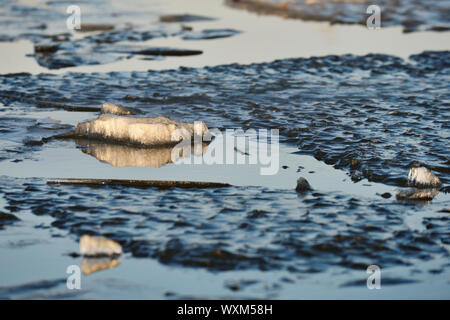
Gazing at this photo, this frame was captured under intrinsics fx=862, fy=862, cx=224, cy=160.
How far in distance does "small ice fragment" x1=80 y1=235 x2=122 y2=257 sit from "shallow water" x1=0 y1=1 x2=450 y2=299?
71mm

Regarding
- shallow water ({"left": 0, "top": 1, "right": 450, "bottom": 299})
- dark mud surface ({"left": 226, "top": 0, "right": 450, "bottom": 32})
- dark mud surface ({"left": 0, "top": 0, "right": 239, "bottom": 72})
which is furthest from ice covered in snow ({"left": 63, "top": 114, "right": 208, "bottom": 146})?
dark mud surface ({"left": 226, "top": 0, "right": 450, "bottom": 32})

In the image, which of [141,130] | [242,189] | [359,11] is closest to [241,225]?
[242,189]

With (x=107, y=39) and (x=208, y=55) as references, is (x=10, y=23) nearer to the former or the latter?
(x=107, y=39)

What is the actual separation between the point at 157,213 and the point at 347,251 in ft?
3.92

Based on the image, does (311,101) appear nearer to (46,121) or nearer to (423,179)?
(46,121)

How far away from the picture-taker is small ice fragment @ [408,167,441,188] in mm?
5547

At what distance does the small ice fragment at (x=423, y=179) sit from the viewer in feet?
18.2

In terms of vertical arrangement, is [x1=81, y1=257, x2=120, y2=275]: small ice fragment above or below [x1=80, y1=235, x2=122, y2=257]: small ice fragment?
below

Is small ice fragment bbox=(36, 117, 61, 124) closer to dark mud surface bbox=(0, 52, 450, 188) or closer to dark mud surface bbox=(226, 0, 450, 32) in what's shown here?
dark mud surface bbox=(0, 52, 450, 188)

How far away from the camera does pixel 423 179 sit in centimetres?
555

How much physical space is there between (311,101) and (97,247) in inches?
171

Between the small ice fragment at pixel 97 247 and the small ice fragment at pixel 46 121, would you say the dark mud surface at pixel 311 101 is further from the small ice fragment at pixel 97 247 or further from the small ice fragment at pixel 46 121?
the small ice fragment at pixel 97 247

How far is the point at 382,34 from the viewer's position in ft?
41.1

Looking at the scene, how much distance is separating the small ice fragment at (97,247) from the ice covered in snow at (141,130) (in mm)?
2117
